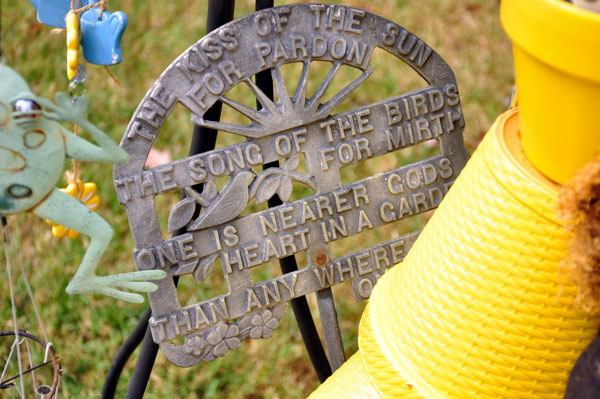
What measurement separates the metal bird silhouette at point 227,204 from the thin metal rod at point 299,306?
112mm

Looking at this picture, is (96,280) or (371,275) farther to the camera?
(371,275)

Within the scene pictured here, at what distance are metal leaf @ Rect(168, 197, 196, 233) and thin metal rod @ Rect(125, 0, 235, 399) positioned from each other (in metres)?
0.14

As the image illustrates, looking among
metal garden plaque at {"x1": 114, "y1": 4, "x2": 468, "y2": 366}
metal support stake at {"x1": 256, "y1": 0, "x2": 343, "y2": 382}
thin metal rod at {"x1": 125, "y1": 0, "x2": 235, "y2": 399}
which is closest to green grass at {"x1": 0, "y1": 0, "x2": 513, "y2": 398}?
metal support stake at {"x1": 256, "y1": 0, "x2": 343, "y2": 382}

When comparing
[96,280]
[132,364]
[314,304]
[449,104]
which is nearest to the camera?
[96,280]

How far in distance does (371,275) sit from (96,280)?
0.56 metres

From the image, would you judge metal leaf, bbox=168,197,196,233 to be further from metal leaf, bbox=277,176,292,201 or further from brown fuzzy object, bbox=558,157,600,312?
brown fuzzy object, bbox=558,157,600,312

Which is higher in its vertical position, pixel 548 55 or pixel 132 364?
pixel 548 55

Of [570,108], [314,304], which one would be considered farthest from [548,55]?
[314,304]

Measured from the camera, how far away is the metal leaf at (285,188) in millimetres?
1314

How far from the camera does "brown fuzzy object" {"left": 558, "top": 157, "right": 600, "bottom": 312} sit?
795 mm

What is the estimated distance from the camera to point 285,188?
4.33ft

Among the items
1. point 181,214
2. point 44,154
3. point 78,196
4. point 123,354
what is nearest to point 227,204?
point 181,214

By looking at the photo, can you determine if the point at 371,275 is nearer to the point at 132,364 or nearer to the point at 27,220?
the point at 132,364

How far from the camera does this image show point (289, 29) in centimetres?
126
